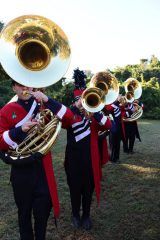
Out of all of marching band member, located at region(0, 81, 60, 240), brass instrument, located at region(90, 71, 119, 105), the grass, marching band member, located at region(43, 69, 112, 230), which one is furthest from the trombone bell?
brass instrument, located at region(90, 71, 119, 105)

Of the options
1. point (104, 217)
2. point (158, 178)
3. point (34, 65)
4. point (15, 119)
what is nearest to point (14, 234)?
point (104, 217)

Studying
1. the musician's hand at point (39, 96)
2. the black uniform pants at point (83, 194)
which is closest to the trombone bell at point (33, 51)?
the musician's hand at point (39, 96)

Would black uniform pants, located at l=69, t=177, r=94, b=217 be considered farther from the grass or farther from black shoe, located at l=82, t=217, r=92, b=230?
the grass

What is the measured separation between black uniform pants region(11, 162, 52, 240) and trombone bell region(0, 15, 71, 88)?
0.97 m

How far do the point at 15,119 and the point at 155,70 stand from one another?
36414 millimetres

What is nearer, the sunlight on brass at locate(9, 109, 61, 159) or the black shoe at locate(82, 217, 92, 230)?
the sunlight on brass at locate(9, 109, 61, 159)

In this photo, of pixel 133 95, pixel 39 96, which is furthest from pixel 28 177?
pixel 133 95

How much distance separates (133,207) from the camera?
226 inches

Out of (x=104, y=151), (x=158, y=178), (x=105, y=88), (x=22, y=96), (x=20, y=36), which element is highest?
(x=20, y=36)

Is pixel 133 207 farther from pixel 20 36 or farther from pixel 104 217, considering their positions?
pixel 20 36

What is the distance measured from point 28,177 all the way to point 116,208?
97.9 inches

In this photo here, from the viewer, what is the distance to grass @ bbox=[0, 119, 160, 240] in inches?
188

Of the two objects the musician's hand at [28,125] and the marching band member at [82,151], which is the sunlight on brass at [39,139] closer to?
the musician's hand at [28,125]

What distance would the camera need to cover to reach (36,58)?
339 cm
